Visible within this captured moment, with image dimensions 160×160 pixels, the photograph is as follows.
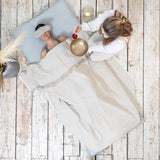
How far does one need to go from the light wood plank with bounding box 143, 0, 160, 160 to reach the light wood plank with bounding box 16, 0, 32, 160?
0.80 m

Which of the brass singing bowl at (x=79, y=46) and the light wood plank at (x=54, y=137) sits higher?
the brass singing bowl at (x=79, y=46)

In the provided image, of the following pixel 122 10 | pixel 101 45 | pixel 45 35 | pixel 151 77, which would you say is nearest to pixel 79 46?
pixel 101 45

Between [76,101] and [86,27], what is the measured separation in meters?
0.46

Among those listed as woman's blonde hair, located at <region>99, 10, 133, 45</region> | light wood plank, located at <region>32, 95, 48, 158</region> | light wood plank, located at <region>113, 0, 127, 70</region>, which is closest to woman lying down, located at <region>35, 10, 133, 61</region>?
woman's blonde hair, located at <region>99, 10, 133, 45</region>

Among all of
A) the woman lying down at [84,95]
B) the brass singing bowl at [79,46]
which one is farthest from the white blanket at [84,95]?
the brass singing bowl at [79,46]

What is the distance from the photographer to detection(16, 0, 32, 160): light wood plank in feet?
4.20

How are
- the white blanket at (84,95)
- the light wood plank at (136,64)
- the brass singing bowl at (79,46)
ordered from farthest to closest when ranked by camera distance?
the light wood plank at (136,64)
the white blanket at (84,95)
the brass singing bowl at (79,46)

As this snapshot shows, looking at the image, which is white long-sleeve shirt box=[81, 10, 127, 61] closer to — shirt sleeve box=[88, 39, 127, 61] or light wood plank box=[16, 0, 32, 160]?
shirt sleeve box=[88, 39, 127, 61]

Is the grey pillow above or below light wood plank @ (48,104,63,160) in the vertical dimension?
above

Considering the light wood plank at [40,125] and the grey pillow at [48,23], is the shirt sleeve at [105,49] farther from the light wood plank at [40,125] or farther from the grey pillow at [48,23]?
the light wood plank at [40,125]

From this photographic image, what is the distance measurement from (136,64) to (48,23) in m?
0.66

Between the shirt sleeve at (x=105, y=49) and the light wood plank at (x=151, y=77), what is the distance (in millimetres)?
339

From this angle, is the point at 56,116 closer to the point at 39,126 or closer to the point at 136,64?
the point at 39,126

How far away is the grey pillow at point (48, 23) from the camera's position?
1256 millimetres
